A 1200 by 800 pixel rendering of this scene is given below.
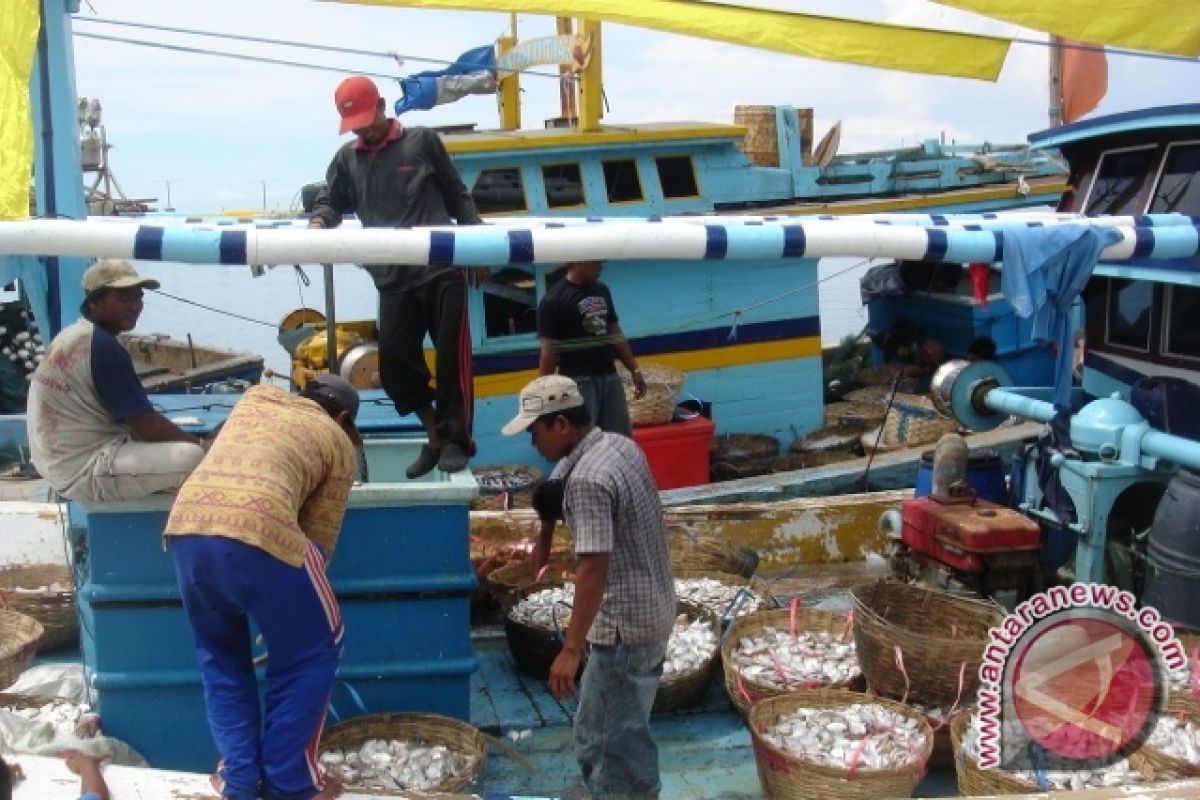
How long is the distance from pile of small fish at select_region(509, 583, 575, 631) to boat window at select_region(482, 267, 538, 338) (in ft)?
15.0

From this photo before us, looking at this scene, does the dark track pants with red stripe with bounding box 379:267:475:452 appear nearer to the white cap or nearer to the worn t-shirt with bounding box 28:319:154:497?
the white cap

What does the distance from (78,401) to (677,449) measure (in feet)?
19.5

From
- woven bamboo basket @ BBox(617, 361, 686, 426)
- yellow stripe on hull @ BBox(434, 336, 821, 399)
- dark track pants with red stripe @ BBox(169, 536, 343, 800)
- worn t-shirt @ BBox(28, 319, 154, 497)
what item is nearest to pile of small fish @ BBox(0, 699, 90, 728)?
worn t-shirt @ BBox(28, 319, 154, 497)

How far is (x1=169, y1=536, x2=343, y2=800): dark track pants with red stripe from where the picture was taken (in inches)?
146

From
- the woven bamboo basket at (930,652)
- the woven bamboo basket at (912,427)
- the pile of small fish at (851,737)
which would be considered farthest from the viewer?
the woven bamboo basket at (912,427)

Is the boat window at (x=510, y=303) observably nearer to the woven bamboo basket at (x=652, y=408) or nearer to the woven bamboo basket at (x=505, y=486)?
the woven bamboo basket at (x=505, y=486)

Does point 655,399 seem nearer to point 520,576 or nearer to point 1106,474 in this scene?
point 520,576

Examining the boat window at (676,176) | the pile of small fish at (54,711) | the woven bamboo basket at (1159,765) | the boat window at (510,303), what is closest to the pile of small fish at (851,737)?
the woven bamboo basket at (1159,765)

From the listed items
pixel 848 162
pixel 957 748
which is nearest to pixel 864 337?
pixel 848 162

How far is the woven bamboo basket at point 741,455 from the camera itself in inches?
416

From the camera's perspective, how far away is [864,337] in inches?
555

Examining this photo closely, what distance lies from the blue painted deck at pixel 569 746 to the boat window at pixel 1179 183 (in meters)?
2.90

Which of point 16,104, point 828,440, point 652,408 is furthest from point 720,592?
point 828,440

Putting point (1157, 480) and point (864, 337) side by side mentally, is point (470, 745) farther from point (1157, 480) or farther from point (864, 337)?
Result: point (864, 337)
